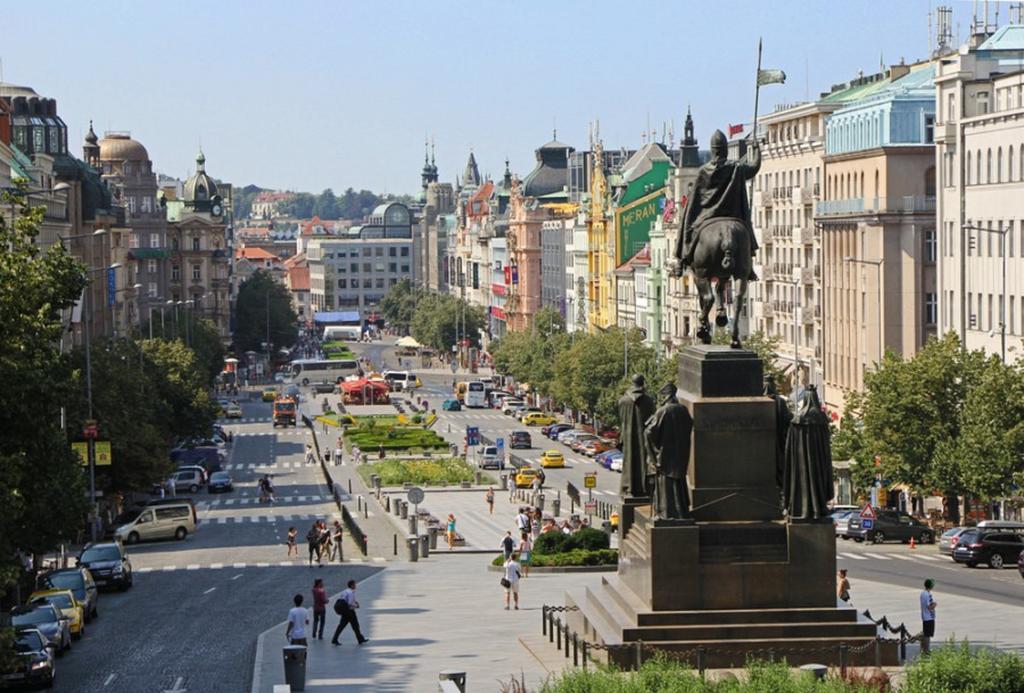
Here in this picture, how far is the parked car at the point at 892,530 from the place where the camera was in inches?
2884

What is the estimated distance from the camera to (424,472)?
10612 centimetres

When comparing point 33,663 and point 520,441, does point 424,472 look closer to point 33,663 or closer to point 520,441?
point 520,441

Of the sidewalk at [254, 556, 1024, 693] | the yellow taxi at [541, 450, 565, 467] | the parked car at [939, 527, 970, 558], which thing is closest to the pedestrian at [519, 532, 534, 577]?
the sidewalk at [254, 556, 1024, 693]

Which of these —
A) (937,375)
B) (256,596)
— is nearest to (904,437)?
(937,375)

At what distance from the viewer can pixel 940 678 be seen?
1170 inches

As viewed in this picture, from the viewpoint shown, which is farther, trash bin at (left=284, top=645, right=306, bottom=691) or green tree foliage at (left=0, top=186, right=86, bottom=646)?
trash bin at (left=284, top=645, right=306, bottom=691)

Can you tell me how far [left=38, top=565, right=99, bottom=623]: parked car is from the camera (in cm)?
5285

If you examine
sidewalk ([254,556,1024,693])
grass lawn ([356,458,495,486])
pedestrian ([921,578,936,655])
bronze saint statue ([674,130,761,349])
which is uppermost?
bronze saint statue ([674,130,761,349])

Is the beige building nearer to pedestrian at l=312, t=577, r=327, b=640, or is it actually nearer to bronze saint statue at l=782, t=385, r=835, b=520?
pedestrian at l=312, t=577, r=327, b=640

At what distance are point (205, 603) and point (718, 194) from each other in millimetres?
23332

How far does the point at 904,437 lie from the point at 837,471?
12687 millimetres

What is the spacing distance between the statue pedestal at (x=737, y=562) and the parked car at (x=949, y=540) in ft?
98.0

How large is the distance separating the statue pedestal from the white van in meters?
45.8

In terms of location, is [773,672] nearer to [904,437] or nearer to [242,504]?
[904,437]
